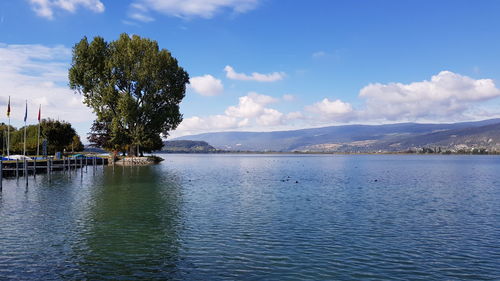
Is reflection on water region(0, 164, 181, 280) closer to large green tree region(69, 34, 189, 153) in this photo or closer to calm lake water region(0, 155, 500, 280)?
calm lake water region(0, 155, 500, 280)

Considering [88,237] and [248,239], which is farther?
[88,237]

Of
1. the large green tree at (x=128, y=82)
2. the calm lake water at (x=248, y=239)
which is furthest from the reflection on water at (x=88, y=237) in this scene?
the large green tree at (x=128, y=82)

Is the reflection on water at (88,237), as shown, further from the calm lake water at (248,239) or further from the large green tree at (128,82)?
the large green tree at (128,82)

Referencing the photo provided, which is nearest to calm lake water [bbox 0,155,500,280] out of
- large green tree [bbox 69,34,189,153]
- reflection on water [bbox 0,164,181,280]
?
reflection on water [bbox 0,164,181,280]

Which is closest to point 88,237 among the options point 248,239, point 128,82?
point 248,239

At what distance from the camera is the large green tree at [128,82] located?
296ft

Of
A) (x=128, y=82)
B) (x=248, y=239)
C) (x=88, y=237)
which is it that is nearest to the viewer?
(x=248, y=239)

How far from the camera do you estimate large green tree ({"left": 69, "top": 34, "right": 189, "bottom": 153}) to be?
296ft

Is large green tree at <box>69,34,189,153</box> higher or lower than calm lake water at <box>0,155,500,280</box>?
higher

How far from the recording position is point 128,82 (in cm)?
9306

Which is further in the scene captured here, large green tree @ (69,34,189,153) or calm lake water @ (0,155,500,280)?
large green tree @ (69,34,189,153)

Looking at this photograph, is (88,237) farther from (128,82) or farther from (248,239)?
(128,82)

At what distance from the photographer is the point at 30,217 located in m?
27.4

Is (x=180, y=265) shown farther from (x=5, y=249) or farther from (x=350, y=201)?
(x=350, y=201)
